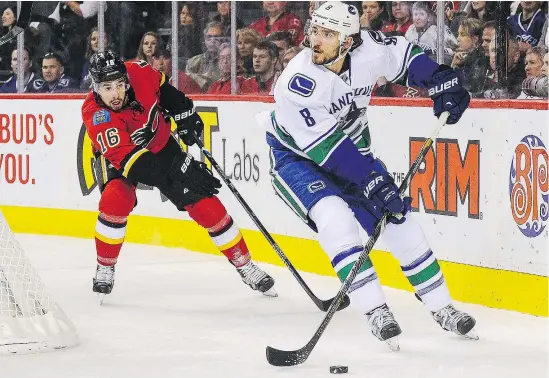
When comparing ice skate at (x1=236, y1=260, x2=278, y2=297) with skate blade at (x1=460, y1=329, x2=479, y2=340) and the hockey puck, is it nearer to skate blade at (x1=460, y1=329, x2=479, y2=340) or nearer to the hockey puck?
skate blade at (x1=460, y1=329, x2=479, y2=340)

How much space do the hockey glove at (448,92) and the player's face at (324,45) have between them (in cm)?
41

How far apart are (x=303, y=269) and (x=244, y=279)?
73cm

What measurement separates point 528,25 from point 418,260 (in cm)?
160

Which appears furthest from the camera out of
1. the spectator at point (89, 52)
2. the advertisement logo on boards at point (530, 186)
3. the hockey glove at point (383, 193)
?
the spectator at point (89, 52)

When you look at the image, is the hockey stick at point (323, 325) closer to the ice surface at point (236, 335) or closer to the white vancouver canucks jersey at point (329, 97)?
the ice surface at point (236, 335)

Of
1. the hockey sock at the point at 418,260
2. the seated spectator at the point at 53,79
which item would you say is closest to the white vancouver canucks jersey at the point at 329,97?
the hockey sock at the point at 418,260

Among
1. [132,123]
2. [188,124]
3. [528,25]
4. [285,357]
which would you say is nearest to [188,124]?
[188,124]

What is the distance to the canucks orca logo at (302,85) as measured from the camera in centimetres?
437

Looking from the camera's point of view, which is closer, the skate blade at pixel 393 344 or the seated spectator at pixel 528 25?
the skate blade at pixel 393 344

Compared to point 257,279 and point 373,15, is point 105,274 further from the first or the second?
point 373,15

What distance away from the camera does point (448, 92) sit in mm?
4629

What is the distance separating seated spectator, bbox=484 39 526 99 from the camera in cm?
561

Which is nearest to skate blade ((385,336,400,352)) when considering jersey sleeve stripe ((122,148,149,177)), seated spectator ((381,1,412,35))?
jersey sleeve stripe ((122,148,149,177))

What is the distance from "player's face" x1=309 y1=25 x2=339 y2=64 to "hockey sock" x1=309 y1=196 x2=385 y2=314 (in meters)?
0.48
